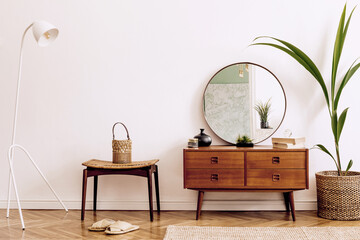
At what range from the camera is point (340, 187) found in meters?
3.73

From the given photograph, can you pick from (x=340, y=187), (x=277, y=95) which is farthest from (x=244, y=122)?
(x=340, y=187)

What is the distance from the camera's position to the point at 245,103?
4133mm

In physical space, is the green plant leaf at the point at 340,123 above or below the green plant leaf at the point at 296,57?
below

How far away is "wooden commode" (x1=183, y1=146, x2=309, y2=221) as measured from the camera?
12.1 ft

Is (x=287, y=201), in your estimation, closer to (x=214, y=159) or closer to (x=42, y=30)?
(x=214, y=159)

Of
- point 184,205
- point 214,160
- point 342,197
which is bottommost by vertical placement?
point 184,205

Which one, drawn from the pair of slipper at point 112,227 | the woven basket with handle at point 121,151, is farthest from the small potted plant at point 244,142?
the pair of slipper at point 112,227

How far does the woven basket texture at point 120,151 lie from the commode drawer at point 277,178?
110 cm

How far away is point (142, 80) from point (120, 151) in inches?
30.8

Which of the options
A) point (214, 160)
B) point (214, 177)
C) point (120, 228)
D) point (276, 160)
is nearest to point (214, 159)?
point (214, 160)

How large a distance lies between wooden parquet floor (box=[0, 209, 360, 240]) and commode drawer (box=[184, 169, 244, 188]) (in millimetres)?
316

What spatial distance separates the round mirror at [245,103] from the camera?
4121 millimetres

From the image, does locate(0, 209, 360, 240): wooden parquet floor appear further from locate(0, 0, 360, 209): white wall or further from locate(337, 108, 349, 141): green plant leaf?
locate(337, 108, 349, 141): green plant leaf

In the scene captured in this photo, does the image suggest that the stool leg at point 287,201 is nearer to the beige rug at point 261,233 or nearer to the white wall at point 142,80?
the white wall at point 142,80
